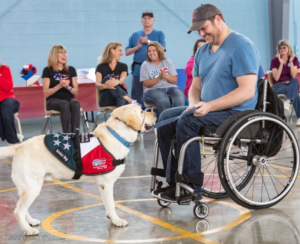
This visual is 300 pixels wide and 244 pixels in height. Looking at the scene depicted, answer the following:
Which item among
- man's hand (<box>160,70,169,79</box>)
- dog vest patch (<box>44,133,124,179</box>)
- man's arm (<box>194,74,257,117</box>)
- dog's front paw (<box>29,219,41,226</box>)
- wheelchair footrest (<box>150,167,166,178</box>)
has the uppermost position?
man's arm (<box>194,74,257,117</box>)

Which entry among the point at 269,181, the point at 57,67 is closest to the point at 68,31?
the point at 57,67

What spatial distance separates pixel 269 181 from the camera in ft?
14.7

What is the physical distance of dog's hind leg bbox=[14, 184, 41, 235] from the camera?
313cm

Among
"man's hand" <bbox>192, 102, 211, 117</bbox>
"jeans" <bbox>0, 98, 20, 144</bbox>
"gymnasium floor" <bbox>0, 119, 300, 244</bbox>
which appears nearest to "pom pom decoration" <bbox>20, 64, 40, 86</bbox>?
"jeans" <bbox>0, 98, 20, 144</bbox>

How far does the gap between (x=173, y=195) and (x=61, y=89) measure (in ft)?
13.4

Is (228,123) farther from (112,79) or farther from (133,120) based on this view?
(112,79)

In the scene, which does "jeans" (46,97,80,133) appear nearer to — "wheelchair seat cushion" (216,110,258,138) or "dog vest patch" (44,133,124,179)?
"dog vest patch" (44,133,124,179)

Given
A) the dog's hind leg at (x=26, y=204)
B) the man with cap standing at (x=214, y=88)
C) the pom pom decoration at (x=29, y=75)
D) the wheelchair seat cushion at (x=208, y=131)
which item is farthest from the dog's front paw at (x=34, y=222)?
the pom pom decoration at (x=29, y=75)

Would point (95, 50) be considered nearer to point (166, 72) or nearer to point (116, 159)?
point (166, 72)

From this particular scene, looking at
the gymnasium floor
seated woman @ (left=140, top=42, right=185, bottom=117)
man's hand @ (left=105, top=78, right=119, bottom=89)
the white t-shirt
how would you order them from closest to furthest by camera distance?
the gymnasium floor, seated woman @ (left=140, top=42, right=185, bottom=117), the white t-shirt, man's hand @ (left=105, top=78, right=119, bottom=89)

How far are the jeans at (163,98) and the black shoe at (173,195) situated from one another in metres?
3.48

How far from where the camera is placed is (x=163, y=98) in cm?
711

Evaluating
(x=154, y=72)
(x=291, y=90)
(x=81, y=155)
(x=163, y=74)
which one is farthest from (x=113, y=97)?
(x=81, y=155)

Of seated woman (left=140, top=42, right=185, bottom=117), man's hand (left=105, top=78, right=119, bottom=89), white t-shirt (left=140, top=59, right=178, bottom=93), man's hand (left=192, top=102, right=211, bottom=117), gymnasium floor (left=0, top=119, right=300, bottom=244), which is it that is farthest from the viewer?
man's hand (left=105, top=78, right=119, bottom=89)
